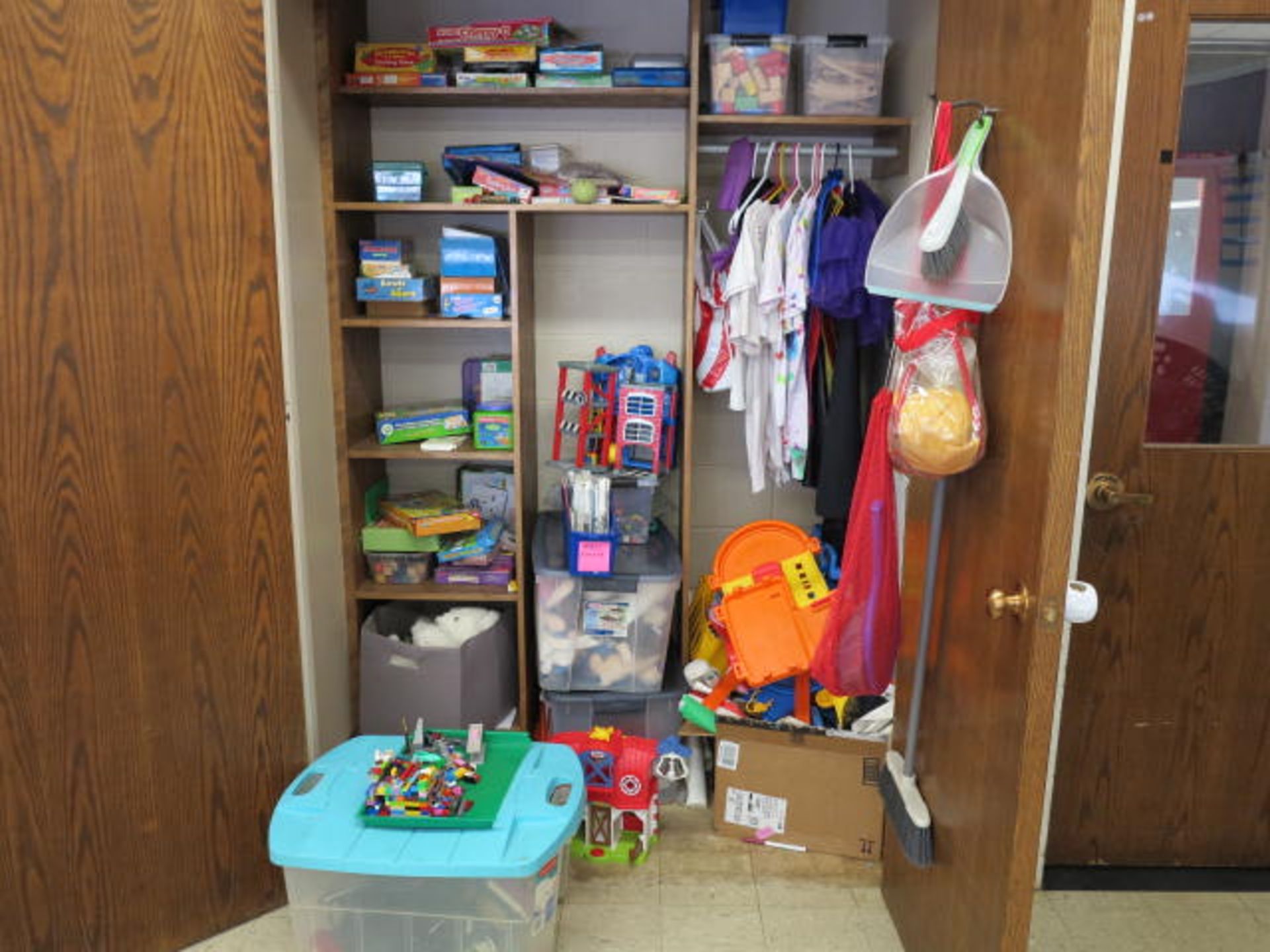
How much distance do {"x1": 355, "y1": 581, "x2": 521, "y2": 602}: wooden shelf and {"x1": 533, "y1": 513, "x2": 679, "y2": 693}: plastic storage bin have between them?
189 mm

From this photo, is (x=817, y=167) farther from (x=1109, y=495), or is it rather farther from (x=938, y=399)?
(x=938, y=399)

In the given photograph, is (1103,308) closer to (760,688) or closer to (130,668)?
(760,688)

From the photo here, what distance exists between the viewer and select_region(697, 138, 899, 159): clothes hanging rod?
2.76 meters

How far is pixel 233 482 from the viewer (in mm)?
2074

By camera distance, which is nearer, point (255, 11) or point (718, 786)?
point (255, 11)

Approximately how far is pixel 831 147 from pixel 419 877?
216 cm

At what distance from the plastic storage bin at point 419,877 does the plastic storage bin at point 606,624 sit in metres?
0.73

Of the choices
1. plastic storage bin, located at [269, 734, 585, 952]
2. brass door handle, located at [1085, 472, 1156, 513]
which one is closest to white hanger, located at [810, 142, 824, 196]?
brass door handle, located at [1085, 472, 1156, 513]

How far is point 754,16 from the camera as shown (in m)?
2.68

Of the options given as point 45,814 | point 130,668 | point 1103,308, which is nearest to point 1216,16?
point 1103,308

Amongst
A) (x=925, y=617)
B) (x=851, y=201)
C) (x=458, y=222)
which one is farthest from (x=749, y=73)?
(x=925, y=617)

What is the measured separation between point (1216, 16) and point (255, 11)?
75.5 inches

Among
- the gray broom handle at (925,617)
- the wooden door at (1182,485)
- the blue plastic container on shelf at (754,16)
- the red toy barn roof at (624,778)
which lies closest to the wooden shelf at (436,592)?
the red toy barn roof at (624,778)

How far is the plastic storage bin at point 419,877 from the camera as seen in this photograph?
5.97ft
